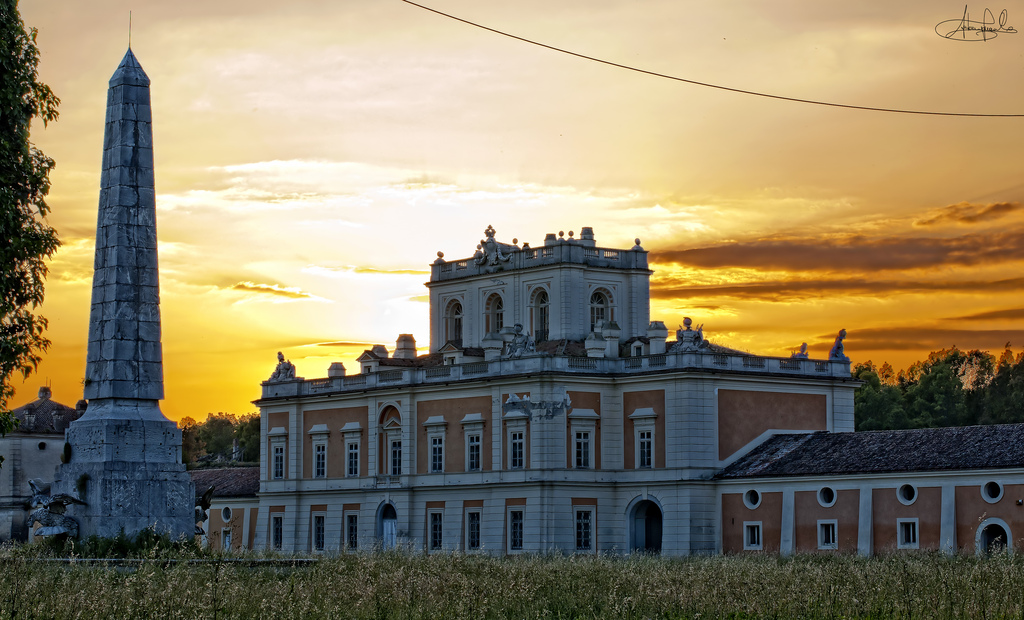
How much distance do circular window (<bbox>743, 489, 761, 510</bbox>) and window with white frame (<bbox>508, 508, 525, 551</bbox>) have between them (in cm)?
782

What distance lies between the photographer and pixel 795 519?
4969cm

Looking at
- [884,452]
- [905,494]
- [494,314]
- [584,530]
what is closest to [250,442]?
[494,314]

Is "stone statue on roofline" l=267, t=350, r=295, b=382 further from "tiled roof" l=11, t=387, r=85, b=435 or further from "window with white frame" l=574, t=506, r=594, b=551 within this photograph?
"window with white frame" l=574, t=506, r=594, b=551

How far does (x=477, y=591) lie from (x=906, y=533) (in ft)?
94.4

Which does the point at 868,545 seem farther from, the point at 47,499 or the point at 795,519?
the point at 47,499

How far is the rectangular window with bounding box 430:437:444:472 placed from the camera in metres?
58.6

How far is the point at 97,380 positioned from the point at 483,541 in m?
27.5

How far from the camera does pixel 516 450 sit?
5581 centimetres

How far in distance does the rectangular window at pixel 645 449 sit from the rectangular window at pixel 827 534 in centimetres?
735

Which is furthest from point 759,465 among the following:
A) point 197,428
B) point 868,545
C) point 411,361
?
point 197,428

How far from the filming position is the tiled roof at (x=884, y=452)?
150 feet

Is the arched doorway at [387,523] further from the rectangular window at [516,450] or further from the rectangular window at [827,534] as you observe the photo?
the rectangular window at [827,534]

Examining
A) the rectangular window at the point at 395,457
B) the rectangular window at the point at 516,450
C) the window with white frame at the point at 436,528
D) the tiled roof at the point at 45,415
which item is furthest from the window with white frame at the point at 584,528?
the tiled roof at the point at 45,415

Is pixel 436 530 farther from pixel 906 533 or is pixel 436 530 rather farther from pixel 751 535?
pixel 906 533
